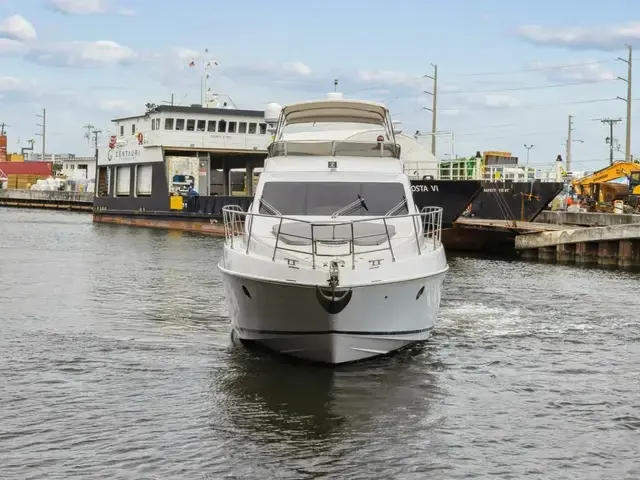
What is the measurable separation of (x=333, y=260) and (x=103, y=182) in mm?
48200

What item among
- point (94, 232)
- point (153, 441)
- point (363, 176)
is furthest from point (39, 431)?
point (94, 232)

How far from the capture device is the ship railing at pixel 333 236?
41.1ft

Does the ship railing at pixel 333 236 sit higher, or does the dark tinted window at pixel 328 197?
the dark tinted window at pixel 328 197

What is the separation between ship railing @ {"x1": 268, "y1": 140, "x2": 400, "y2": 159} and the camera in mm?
16172

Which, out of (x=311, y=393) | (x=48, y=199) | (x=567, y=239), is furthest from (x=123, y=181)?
(x=311, y=393)

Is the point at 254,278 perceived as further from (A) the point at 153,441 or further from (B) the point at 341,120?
(B) the point at 341,120

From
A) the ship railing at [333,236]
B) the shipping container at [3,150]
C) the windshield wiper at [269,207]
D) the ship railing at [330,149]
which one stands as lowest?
the ship railing at [333,236]

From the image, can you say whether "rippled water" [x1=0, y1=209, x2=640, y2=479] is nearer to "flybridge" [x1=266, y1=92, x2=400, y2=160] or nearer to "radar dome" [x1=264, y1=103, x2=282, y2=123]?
"flybridge" [x1=266, y1=92, x2=400, y2=160]

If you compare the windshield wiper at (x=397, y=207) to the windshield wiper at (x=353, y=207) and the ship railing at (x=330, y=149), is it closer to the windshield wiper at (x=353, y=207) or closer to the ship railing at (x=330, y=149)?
the windshield wiper at (x=353, y=207)

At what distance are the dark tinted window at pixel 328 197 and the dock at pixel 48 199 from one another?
6826 cm

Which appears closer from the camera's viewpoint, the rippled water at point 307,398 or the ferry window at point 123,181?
the rippled water at point 307,398

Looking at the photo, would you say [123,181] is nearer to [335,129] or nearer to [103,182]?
[103,182]

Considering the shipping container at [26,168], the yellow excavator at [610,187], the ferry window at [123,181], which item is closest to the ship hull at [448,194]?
the yellow excavator at [610,187]

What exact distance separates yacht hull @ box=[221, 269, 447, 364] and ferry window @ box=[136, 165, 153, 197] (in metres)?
38.2
